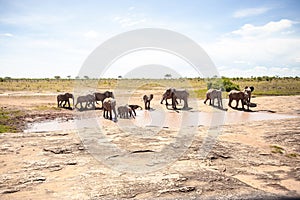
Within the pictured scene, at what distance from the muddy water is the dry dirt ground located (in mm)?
2881

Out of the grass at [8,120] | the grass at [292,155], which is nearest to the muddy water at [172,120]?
the grass at [8,120]

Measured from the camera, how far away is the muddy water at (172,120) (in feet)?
44.7

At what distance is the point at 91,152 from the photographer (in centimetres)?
793

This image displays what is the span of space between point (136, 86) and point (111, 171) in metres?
32.4

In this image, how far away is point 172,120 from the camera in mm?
15125

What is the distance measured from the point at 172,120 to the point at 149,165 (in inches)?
328

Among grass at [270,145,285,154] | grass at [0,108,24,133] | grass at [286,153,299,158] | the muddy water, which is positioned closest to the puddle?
the muddy water

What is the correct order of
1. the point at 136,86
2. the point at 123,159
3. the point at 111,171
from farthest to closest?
the point at 136,86
the point at 123,159
the point at 111,171

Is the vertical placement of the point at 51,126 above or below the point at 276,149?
below

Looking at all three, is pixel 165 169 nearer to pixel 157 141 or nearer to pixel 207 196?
pixel 207 196

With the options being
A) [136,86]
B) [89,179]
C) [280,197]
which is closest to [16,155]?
[89,179]

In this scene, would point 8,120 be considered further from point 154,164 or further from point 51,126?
point 154,164

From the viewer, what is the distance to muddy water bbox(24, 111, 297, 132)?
1361 cm

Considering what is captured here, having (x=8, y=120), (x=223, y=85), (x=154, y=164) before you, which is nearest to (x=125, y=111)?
(x=8, y=120)
